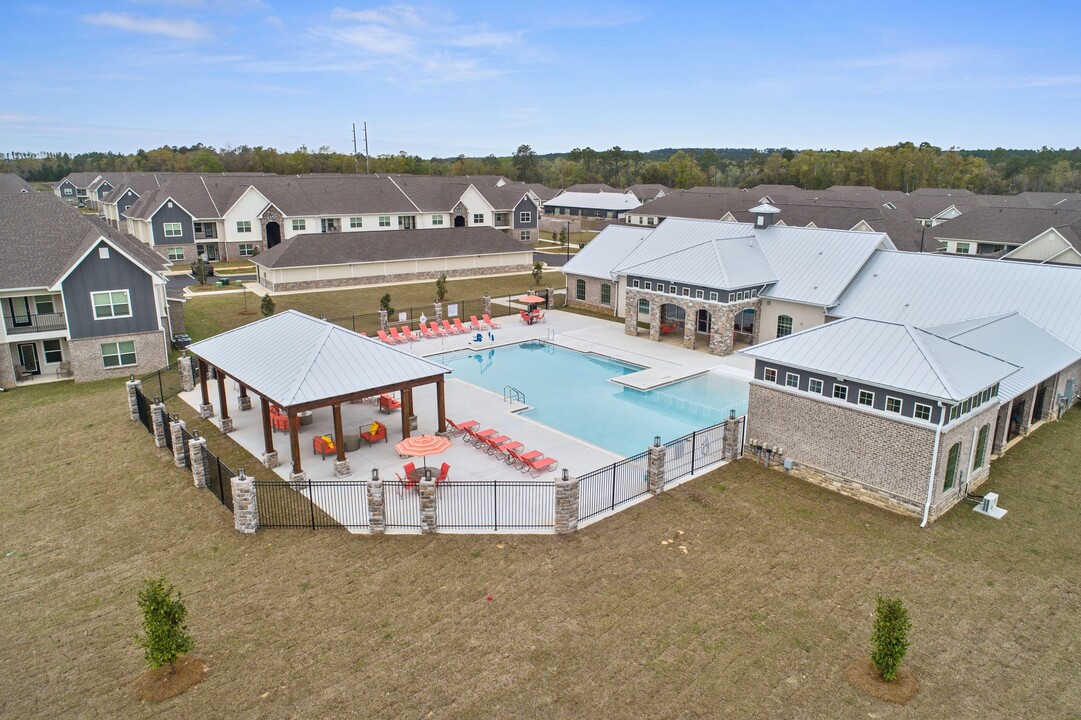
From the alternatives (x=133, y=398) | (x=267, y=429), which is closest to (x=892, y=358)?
(x=267, y=429)

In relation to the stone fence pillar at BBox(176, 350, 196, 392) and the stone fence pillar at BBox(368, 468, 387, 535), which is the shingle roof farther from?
the stone fence pillar at BBox(368, 468, 387, 535)

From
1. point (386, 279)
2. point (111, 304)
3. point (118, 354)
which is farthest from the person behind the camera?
point (386, 279)

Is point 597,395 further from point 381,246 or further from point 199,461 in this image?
point 381,246

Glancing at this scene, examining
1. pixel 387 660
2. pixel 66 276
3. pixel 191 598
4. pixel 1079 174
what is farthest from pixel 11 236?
pixel 1079 174

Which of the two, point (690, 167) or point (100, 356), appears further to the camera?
point (690, 167)

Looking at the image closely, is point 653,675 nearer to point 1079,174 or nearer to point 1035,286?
point 1035,286

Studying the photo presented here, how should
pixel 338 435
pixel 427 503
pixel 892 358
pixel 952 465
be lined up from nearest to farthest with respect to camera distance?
1. pixel 427 503
2. pixel 952 465
3. pixel 892 358
4. pixel 338 435
